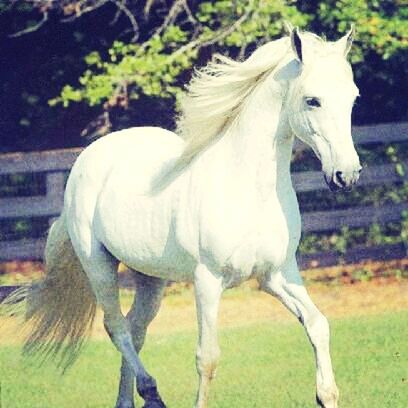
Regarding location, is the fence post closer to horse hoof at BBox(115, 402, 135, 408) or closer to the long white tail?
the long white tail

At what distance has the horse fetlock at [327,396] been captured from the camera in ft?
20.6

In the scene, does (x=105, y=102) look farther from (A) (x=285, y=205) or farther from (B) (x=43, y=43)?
(A) (x=285, y=205)

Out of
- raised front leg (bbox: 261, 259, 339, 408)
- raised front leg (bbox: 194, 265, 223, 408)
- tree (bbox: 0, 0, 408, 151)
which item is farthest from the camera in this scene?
tree (bbox: 0, 0, 408, 151)

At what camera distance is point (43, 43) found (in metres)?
A: 15.7

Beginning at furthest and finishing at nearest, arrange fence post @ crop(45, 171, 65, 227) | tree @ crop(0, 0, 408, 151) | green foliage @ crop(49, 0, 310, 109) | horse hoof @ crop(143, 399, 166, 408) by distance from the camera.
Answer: tree @ crop(0, 0, 408, 151) < green foliage @ crop(49, 0, 310, 109) < fence post @ crop(45, 171, 65, 227) < horse hoof @ crop(143, 399, 166, 408)

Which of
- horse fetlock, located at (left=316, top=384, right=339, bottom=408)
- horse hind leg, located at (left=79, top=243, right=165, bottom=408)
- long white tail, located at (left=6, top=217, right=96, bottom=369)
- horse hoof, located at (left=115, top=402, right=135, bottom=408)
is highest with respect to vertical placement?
horse fetlock, located at (left=316, top=384, right=339, bottom=408)

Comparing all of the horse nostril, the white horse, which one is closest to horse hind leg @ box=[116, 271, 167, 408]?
the white horse

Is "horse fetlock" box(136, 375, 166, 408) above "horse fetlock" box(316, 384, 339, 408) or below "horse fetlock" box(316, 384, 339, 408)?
below

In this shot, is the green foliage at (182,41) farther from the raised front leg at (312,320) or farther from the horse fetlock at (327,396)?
the horse fetlock at (327,396)

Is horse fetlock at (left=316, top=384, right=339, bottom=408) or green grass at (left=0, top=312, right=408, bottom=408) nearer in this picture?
horse fetlock at (left=316, top=384, right=339, bottom=408)

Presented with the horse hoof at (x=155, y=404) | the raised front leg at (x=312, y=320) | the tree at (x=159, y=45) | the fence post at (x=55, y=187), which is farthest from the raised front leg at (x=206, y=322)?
the tree at (x=159, y=45)

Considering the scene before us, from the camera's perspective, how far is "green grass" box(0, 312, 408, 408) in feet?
25.2

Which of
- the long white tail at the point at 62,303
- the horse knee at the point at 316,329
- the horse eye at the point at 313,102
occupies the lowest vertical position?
the long white tail at the point at 62,303

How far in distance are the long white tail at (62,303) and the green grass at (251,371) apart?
0.35 meters
